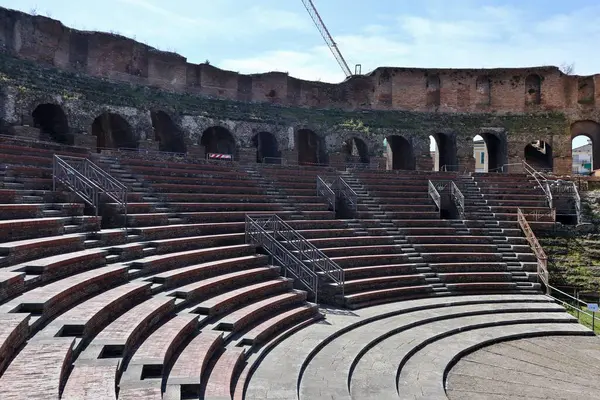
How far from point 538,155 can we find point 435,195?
1465 centimetres

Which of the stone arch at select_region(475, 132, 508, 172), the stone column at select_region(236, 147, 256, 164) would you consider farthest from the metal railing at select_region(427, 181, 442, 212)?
the stone arch at select_region(475, 132, 508, 172)

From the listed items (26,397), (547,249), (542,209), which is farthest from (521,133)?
(26,397)

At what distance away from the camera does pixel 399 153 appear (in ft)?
92.7

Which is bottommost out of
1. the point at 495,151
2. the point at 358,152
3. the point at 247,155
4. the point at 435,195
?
the point at 435,195

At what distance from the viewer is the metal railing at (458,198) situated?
17.3m

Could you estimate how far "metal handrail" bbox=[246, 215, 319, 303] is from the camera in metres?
11.5

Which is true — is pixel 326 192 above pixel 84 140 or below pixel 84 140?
below

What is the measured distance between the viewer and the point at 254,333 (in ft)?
27.8

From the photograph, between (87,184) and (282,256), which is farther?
(282,256)

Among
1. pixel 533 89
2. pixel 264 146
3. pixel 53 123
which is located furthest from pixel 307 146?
pixel 53 123

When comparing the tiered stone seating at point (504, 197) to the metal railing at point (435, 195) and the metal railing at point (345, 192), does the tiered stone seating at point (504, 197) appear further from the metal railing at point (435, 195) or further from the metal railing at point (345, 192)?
the metal railing at point (345, 192)

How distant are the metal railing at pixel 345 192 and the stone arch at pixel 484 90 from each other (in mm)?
14336

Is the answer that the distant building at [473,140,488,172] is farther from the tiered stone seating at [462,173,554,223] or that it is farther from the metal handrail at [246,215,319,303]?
the metal handrail at [246,215,319,303]

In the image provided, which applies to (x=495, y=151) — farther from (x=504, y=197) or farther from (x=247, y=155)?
(x=247, y=155)
